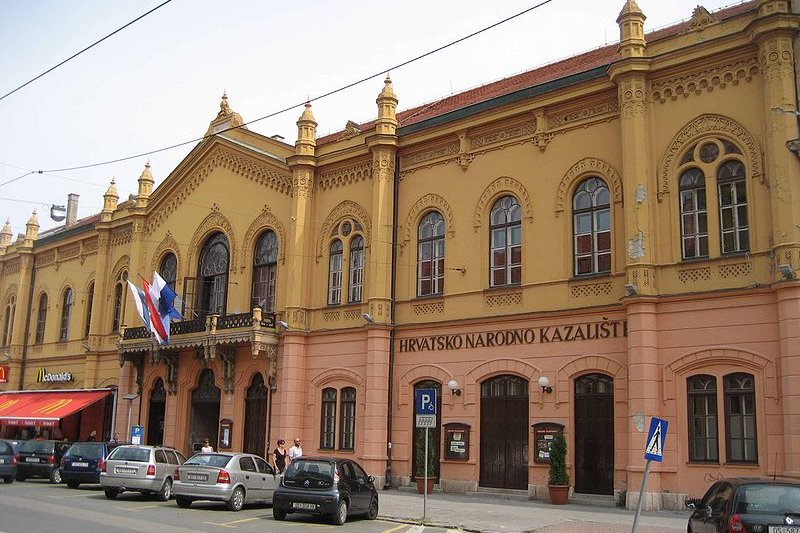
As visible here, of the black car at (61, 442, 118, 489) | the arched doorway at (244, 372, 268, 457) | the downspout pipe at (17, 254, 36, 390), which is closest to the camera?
the black car at (61, 442, 118, 489)

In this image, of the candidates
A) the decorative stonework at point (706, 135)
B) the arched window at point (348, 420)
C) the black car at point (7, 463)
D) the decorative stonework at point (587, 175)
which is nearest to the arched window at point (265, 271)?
the arched window at point (348, 420)

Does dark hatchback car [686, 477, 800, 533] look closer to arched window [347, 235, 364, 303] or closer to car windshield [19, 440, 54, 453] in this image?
arched window [347, 235, 364, 303]

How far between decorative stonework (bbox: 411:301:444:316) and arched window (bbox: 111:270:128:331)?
57.9 feet

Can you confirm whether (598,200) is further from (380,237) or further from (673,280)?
(380,237)

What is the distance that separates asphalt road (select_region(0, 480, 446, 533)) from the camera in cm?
1548

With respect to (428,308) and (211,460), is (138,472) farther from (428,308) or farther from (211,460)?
(428,308)

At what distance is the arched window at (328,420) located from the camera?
1118 inches

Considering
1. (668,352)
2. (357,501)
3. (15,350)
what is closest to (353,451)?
(357,501)

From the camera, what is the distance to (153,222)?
37750 millimetres

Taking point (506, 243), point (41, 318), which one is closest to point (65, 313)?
point (41, 318)

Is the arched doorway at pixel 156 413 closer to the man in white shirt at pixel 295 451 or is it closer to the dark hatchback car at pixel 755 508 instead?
the man in white shirt at pixel 295 451

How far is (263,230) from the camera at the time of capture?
32469 millimetres

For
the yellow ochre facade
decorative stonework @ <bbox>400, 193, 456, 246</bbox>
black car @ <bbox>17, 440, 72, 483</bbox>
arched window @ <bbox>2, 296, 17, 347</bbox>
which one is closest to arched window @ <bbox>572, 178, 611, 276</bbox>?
the yellow ochre facade

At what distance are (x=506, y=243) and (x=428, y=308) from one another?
11.1ft
